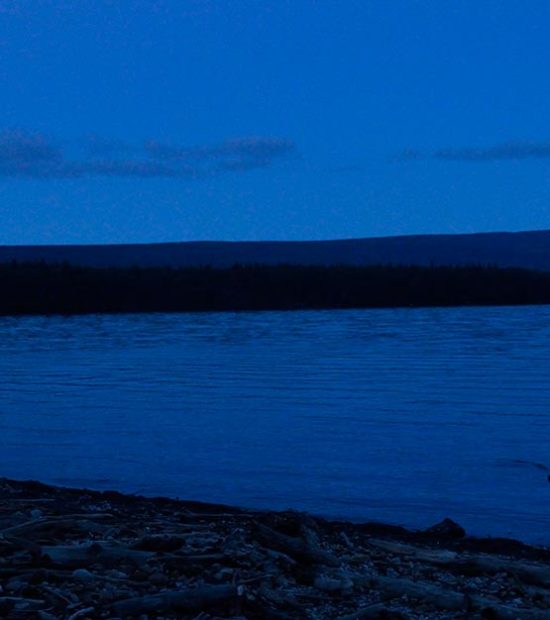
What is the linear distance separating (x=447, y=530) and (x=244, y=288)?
119 ft

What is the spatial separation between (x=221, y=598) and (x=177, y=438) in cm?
846

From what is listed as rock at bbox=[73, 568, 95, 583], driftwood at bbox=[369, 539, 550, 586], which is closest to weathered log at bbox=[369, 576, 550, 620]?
driftwood at bbox=[369, 539, 550, 586]

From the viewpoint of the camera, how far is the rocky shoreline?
6316 mm

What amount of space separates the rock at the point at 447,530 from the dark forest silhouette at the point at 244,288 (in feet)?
117

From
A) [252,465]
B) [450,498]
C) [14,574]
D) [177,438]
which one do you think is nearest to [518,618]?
[14,574]

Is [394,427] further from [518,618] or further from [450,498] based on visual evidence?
[518,618]

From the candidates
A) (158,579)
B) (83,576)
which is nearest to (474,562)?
(158,579)

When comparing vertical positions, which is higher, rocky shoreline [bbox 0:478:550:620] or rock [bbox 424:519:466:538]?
rocky shoreline [bbox 0:478:550:620]

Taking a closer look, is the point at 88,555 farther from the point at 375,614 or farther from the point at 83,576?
the point at 375,614

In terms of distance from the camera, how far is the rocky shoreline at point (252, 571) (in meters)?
6.32

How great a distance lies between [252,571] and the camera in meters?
7.02

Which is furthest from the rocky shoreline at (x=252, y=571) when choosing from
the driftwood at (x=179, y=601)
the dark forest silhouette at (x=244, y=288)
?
the dark forest silhouette at (x=244, y=288)

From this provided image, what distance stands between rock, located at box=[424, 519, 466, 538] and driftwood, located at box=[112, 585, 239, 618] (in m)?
3.22

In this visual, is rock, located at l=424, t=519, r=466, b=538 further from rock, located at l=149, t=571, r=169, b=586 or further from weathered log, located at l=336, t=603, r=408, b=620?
rock, located at l=149, t=571, r=169, b=586
